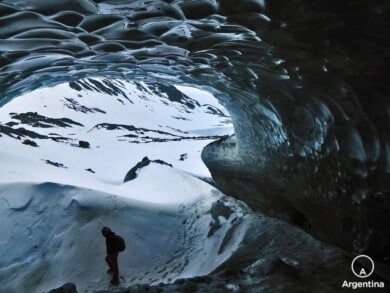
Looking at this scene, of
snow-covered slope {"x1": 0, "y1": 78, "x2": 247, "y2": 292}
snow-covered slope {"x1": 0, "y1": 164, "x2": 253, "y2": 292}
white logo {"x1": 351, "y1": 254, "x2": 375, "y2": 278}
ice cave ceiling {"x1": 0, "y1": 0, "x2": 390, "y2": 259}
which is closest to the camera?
ice cave ceiling {"x1": 0, "y1": 0, "x2": 390, "y2": 259}

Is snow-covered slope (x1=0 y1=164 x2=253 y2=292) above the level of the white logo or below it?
below

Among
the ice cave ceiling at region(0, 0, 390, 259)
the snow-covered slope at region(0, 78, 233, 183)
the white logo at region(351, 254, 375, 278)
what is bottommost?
the snow-covered slope at region(0, 78, 233, 183)

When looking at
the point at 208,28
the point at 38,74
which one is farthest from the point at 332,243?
the point at 38,74

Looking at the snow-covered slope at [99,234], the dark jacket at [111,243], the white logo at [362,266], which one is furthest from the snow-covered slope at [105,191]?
the white logo at [362,266]

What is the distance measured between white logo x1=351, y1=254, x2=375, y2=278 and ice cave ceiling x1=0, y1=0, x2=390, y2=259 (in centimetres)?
11

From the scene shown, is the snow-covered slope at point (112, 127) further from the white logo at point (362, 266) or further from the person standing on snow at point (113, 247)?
the white logo at point (362, 266)

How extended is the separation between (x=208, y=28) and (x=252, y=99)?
2570 mm

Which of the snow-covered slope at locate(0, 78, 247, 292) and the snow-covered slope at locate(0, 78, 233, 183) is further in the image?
the snow-covered slope at locate(0, 78, 233, 183)

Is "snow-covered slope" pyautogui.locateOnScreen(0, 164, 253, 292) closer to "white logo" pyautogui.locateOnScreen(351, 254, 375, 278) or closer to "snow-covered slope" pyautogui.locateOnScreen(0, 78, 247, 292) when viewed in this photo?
"snow-covered slope" pyautogui.locateOnScreen(0, 78, 247, 292)

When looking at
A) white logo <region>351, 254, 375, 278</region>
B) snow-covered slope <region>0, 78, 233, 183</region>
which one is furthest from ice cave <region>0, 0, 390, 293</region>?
snow-covered slope <region>0, 78, 233, 183</region>

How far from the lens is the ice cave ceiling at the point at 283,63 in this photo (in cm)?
228

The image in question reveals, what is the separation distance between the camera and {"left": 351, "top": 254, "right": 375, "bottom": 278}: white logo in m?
3.24

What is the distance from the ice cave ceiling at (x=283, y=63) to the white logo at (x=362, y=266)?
0.11 m

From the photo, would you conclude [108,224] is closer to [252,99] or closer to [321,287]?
[252,99]
